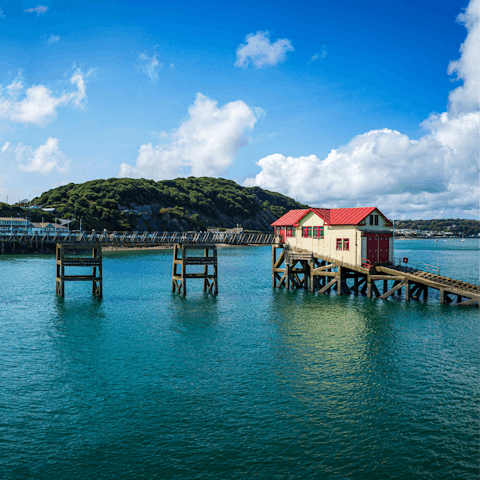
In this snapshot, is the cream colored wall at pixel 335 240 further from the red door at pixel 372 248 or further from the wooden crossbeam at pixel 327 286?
the wooden crossbeam at pixel 327 286

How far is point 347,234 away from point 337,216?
9.87ft

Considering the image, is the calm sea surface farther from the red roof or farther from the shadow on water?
the red roof

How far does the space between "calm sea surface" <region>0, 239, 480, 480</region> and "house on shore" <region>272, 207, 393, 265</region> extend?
31.8 ft

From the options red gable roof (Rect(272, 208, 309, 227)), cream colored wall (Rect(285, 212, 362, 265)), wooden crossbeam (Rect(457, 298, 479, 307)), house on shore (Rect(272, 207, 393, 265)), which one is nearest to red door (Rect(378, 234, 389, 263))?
house on shore (Rect(272, 207, 393, 265))

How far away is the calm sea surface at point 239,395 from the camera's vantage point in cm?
1507

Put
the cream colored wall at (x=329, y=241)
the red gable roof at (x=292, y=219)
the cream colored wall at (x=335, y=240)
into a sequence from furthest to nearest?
the red gable roof at (x=292, y=219) < the cream colored wall at (x=329, y=241) < the cream colored wall at (x=335, y=240)

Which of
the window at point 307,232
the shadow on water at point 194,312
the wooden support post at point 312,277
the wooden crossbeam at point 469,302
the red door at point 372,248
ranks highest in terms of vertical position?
the window at point 307,232

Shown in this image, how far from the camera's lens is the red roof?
46.3 m

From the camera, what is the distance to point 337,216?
49031 mm

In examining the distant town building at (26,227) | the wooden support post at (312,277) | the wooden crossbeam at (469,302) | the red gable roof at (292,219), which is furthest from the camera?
the distant town building at (26,227)

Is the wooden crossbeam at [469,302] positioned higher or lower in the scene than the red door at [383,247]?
lower

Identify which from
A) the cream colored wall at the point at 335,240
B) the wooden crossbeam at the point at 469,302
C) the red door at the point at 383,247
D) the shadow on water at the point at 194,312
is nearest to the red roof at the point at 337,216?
the cream colored wall at the point at 335,240

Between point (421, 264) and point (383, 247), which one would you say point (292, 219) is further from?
point (421, 264)

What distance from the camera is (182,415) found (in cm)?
1827
